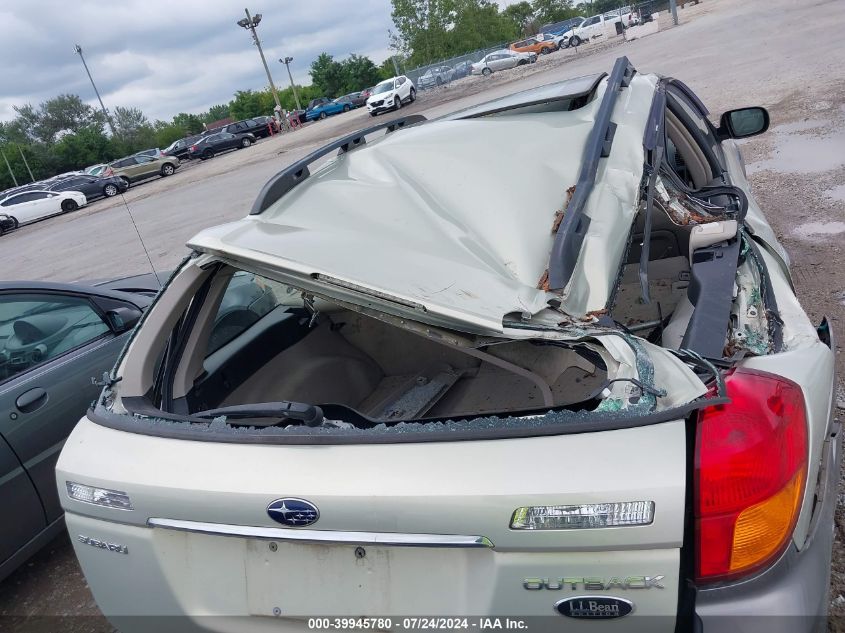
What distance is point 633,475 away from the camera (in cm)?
132

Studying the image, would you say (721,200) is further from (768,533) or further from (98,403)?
(98,403)

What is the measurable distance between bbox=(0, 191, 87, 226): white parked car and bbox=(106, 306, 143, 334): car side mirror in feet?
82.9

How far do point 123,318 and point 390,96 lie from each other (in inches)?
1201

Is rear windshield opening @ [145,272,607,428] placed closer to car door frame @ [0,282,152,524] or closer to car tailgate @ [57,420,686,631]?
car tailgate @ [57,420,686,631]

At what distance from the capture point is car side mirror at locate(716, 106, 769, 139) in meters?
3.74

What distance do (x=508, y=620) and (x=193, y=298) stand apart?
4.94ft

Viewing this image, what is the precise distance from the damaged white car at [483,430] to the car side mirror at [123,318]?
4.08 feet

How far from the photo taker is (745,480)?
132cm

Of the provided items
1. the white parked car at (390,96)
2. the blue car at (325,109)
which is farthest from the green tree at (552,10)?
the white parked car at (390,96)

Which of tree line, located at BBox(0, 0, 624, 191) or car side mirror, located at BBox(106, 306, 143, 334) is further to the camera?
tree line, located at BBox(0, 0, 624, 191)

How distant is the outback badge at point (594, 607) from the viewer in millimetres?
1345

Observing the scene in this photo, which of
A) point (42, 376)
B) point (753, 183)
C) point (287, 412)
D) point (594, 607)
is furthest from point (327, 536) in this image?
point (753, 183)

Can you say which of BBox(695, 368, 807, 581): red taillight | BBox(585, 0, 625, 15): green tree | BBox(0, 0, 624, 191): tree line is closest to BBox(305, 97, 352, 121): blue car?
BBox(0, 0, 624, 191): tree line

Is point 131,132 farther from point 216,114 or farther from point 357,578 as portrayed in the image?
point 357,578
